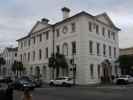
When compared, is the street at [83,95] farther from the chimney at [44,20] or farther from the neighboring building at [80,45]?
the chimney at [44,20]

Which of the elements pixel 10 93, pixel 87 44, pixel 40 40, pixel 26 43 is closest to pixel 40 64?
pixel 40 40

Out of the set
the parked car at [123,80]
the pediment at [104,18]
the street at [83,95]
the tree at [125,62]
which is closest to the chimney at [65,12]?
the pediment at [104,18]

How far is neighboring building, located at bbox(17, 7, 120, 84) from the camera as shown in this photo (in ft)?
123

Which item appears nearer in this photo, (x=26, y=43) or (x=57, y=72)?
(x=57, y=72)

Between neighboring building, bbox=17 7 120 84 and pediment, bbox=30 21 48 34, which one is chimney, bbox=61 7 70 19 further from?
pediment, bbox=30 21 48 34

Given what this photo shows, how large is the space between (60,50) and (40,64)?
301 inches

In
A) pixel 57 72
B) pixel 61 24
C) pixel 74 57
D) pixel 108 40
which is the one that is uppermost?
pixel 61 24

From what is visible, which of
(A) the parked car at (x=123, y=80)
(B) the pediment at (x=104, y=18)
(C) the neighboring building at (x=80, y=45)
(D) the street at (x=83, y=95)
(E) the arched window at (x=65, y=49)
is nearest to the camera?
(D) the street at (x=83, y=95)

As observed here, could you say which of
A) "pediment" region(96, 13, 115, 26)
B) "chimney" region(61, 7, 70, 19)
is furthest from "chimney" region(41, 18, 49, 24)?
"pediment" region(96, 13, 115, 26)

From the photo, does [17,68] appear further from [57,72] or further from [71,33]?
[71,33]

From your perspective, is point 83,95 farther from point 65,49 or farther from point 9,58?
point 9,58

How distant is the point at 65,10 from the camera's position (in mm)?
45188

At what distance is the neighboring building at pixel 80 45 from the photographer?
3747 centimetres

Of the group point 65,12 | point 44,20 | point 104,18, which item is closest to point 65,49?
point 65,12
